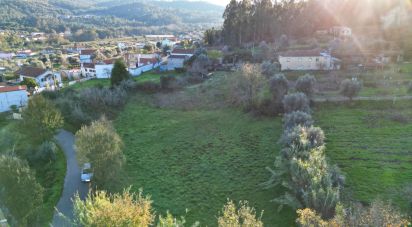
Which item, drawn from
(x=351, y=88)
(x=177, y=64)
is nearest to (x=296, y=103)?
(x=351, y=88)

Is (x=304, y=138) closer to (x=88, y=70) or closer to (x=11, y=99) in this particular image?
(x=11, y=99)

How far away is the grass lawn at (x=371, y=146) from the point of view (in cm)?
1889

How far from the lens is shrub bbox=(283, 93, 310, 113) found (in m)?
29.5

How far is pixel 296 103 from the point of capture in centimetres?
2956

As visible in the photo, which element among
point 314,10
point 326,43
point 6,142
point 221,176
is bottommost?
point 221,176

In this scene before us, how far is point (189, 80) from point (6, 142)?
27702 millimetres

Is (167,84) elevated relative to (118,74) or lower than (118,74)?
lower

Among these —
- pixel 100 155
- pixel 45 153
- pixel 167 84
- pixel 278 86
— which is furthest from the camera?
pixel 167 84

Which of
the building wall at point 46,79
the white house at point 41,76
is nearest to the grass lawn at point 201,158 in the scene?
the building wall at point 46,79

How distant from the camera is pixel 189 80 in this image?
48094mm

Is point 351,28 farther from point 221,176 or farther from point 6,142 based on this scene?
point 6,142

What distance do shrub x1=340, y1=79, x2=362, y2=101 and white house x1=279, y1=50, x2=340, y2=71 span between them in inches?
561

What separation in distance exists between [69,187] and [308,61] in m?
38.0

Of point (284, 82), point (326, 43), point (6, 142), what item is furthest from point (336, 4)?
point (6, 142)
